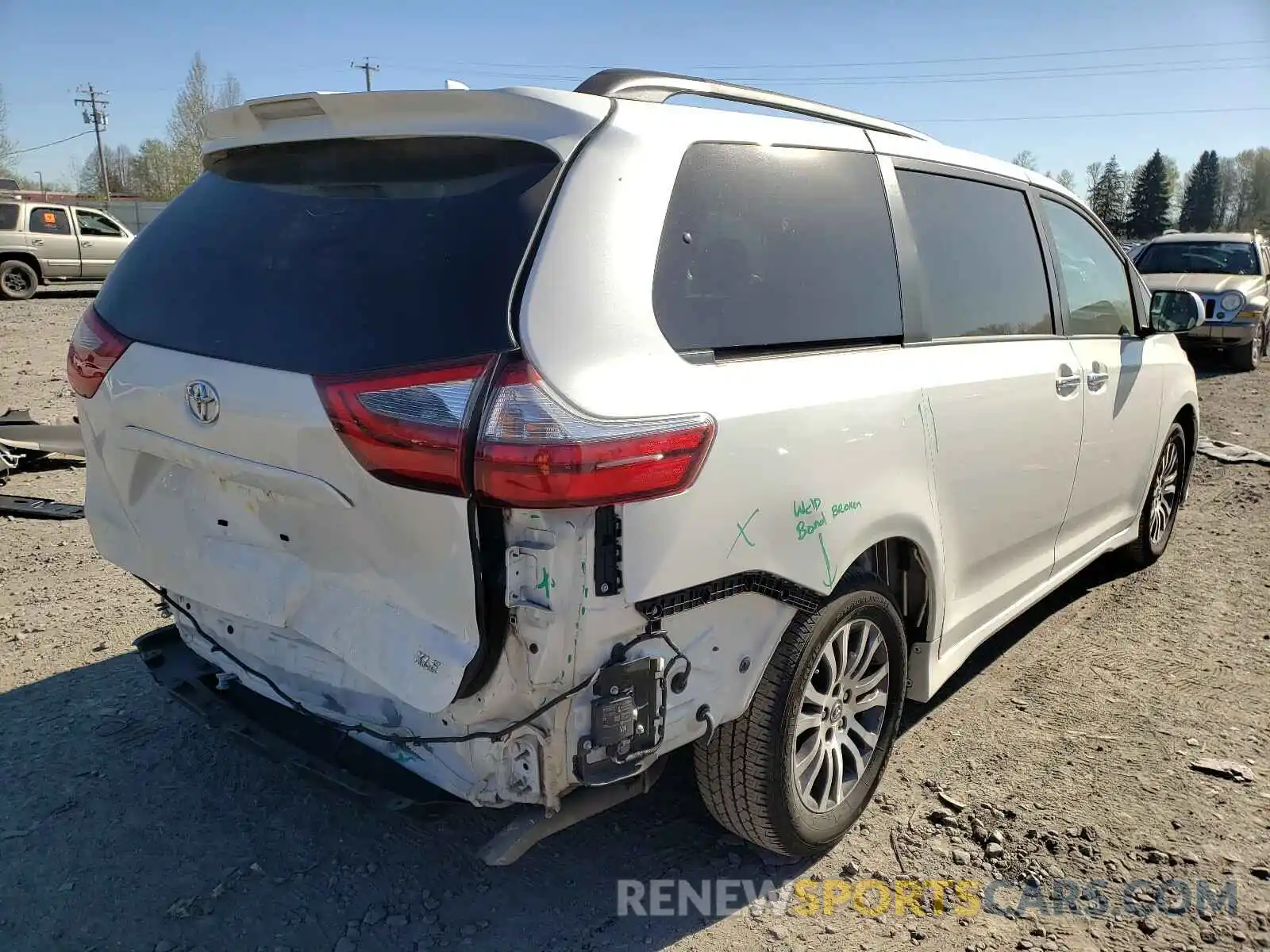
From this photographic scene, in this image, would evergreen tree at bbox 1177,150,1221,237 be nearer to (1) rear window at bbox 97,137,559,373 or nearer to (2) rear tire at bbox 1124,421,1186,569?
(2) rear tire at bbox 1124,421,1186,569

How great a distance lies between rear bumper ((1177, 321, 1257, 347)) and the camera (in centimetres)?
1280

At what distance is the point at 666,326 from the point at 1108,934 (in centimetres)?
201

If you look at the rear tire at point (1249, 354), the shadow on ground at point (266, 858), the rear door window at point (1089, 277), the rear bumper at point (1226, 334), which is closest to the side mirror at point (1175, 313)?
the rear door window at point (1089, 277)

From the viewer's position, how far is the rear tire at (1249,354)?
42.8 ft

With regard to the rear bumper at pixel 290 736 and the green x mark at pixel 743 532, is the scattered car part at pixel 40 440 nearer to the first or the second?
the rear bumper at pixel 290 736

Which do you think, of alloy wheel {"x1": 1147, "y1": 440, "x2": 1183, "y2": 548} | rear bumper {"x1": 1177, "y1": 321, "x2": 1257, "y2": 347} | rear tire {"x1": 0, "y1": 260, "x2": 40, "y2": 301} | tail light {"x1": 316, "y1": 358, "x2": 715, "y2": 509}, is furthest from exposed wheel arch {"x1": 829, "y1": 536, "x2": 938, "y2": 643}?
rear tire {"x1": 0, "y1": 260, "x2": 40, "y2": 301}

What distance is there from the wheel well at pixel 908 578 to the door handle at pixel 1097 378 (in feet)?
4.59

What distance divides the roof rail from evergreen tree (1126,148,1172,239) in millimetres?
78024

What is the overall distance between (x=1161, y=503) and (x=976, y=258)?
2.72 meters

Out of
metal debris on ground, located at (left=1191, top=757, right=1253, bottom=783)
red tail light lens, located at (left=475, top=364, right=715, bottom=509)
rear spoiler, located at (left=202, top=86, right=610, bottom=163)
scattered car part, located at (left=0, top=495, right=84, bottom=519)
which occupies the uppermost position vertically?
rear spoiler, located at (left=202, top=86, right=610, bottom=163)

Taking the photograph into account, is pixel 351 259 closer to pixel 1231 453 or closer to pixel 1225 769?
pixel 1225 769

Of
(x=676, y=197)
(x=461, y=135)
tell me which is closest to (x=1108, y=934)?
(x=676, y=197)

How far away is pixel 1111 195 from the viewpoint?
75.7 meters

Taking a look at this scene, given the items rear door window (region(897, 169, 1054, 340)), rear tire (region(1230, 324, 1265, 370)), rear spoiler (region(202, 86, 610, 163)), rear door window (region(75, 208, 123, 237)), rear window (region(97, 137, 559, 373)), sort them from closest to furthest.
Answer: rear window (region(97, 137, 559, 373))
rear spoiler (region(202, 86, 610, 163))
rear door window (region(897, 169, 1054, 340))
rear tire (region(1230, 324, 1265, 370))
rear door window (region(75, 208, 123, 237))
